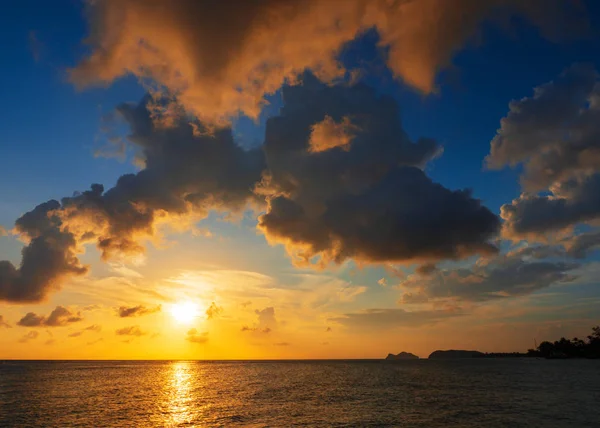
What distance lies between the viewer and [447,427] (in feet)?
162

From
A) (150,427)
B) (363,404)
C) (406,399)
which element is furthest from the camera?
(406,399)

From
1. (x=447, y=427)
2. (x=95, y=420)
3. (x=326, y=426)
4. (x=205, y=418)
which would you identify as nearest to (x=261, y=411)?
(x=205, y=418)

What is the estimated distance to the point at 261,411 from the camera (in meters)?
63.5

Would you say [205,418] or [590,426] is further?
[205,418]

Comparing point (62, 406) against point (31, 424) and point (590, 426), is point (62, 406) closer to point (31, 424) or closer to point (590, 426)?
point (31, 424)

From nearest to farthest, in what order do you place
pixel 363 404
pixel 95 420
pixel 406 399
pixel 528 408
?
pixel 95 420, pixel 528 408, pixel 363 404, pixel 406 399

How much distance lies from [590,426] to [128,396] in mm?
85604

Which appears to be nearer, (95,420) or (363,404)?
(95,420)

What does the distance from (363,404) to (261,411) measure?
19.3 meters

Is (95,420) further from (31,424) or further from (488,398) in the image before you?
(488,398)

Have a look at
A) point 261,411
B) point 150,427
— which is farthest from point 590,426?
point 150,427

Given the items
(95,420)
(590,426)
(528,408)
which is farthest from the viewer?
(528,408)

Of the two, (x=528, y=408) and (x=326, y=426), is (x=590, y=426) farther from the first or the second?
(x=326, y=426)

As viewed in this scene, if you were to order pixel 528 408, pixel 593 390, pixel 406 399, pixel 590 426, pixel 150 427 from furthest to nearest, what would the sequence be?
pixel 593 390, pixel 406 399, pixel 528 408, pixel 150 427, pixel 590 426
